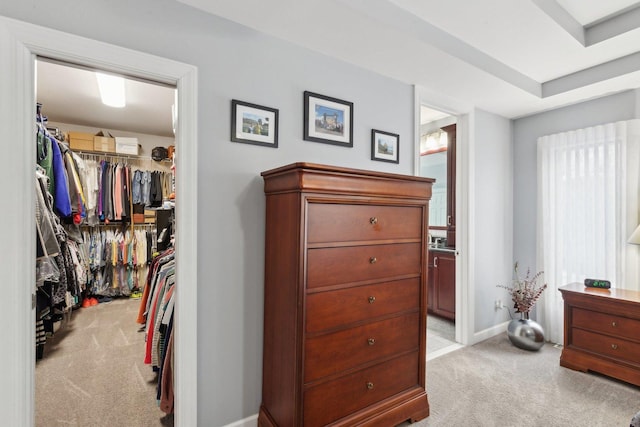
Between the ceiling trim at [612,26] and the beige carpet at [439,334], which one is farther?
the beige carpet at [439,334]

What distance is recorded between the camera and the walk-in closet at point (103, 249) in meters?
1.93

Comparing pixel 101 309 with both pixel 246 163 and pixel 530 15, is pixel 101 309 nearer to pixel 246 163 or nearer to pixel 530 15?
pixel 246 163

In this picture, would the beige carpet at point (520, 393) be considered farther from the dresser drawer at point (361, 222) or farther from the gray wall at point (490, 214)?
the dresser drawer at point (361, 222)

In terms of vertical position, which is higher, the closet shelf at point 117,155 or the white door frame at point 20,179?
the closet shelf at point 117,155

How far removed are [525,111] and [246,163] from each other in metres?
3.06

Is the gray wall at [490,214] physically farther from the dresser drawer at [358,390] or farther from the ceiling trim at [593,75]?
the dresser drawer at [358,390]

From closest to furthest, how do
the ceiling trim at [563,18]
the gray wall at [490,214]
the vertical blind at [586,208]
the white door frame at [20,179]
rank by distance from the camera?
the white door frame at [20,179] < the ceiling trim at [563,18] < the vertical blind at [586,208] < the gray wall at [490,214]

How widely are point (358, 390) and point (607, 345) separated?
2131mm

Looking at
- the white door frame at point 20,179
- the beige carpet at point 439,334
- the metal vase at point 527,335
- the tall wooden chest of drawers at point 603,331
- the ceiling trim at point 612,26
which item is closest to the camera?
the white door frame at point 20,179

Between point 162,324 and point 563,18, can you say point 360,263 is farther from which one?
point 563,18

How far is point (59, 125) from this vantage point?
14.2ft

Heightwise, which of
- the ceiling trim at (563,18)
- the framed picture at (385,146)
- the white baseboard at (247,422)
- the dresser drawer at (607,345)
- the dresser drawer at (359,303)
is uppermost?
the ceiling trim at (563,18)

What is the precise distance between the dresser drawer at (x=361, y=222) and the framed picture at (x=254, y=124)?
61cm

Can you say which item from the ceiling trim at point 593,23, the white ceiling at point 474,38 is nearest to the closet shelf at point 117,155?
the white ceiling at point 474,38
